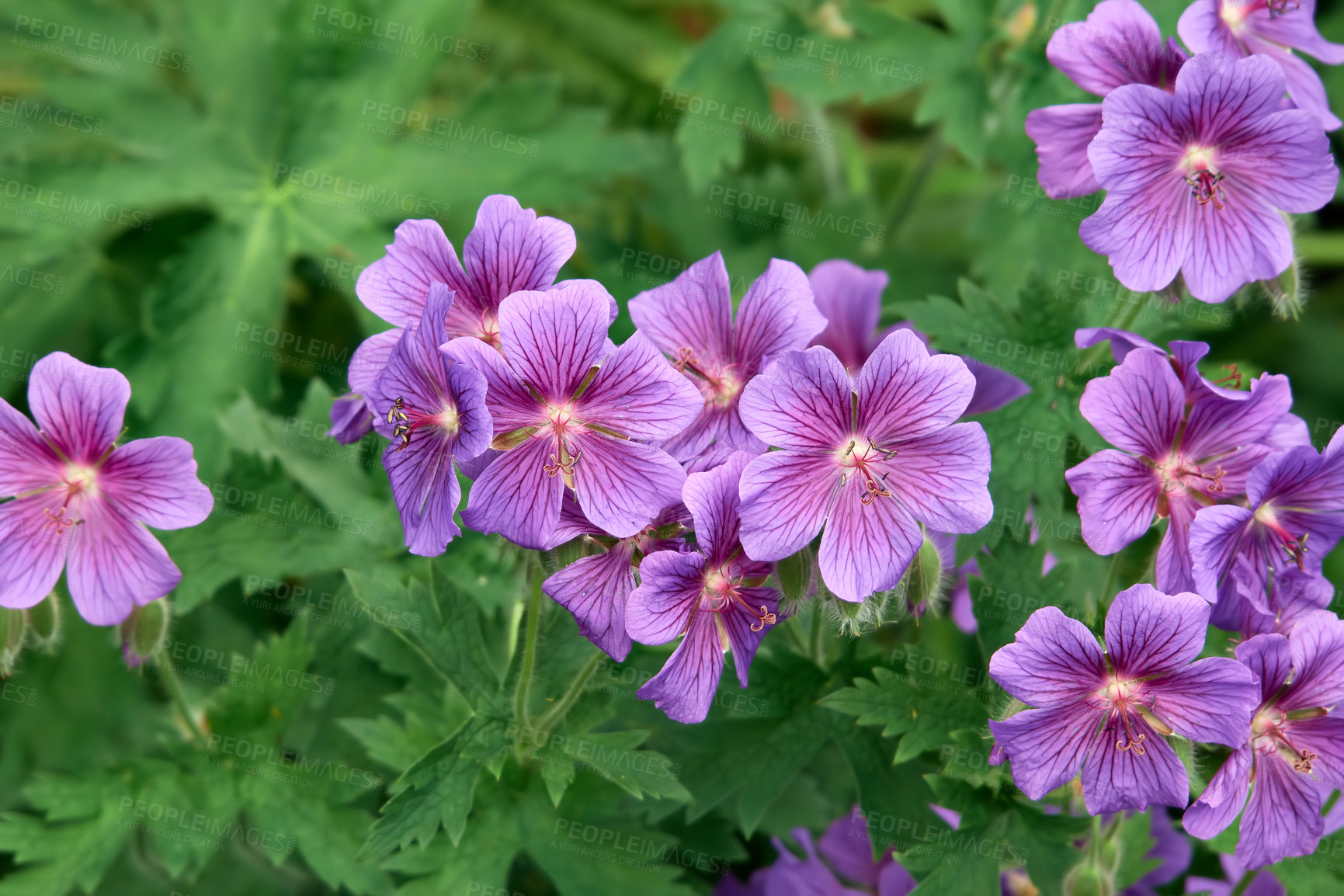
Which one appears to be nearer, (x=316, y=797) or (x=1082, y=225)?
(x=1082, y=225)

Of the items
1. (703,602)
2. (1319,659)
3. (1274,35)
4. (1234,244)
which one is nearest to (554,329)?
(703,602)

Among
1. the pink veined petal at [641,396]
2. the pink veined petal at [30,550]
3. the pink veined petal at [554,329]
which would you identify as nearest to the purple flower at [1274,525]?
the pink veined petal at [641,396]

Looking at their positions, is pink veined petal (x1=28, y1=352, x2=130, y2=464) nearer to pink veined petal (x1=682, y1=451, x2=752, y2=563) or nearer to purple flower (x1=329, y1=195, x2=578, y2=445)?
purple flower (x1=329, y1=195, x2=578, y2=445)

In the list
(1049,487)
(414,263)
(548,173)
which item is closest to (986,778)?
(1049,487)

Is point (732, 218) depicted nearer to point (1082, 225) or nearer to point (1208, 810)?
point (1082, 225)

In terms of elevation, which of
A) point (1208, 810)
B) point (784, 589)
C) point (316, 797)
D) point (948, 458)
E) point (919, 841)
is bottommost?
point (316, 797)

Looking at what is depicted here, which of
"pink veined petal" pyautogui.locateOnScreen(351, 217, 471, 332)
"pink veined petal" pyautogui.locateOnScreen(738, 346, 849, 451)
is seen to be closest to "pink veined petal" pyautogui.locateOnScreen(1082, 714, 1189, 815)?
"pink veined petal" pyautogui.locateOnScreen(738, 346, 849, 451)
